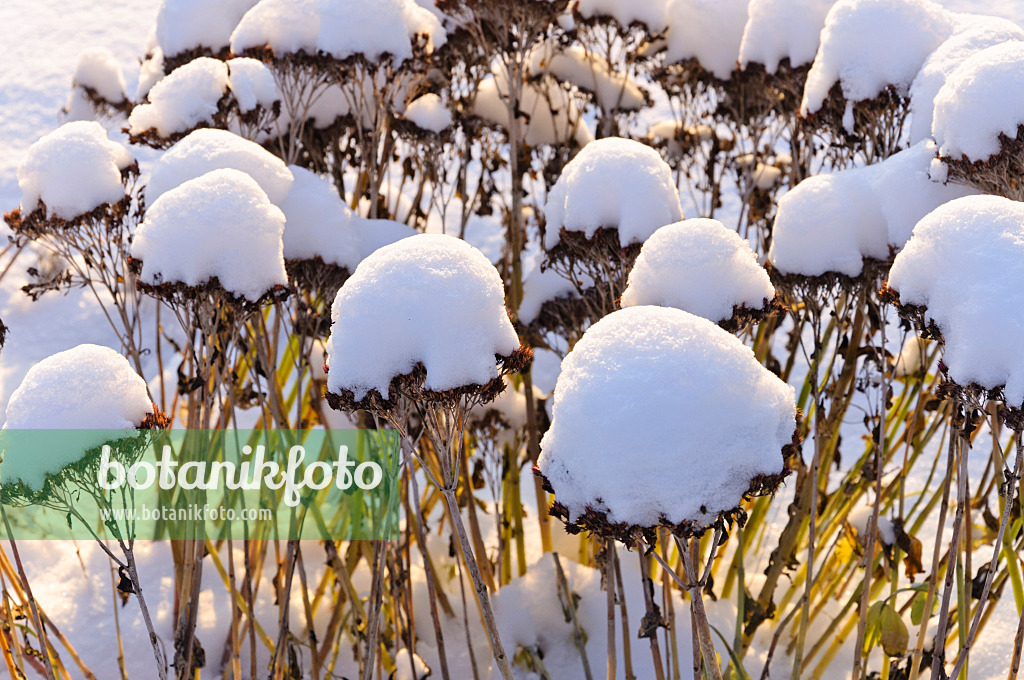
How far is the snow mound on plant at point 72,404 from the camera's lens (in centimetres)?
151

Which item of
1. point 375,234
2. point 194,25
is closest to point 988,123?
point 375,234

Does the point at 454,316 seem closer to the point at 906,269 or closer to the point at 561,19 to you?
the point at 906,269

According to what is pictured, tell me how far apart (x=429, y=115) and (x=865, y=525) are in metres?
2.08

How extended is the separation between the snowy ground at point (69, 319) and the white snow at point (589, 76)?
6.46ft

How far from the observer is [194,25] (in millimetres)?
3254

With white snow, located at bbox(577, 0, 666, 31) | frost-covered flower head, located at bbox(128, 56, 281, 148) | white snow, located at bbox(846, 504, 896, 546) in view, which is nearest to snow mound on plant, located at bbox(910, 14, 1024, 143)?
white snow, located at bbox(846, 504, 896, 546)

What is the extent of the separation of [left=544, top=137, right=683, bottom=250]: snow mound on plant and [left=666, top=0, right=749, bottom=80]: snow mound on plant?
5.13 feet

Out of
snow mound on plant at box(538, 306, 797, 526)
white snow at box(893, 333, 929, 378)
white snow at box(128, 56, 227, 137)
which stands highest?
white snow at box(128, 56, 227, 137)

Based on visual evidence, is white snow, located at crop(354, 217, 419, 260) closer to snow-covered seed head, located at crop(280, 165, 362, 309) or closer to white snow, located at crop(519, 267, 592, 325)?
snow-covered seed head, located at crop(280, 165, 362, 309)

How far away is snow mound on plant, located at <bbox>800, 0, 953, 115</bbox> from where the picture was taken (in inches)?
92.4

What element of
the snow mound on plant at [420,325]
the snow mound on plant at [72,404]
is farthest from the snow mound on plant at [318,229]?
the snow mound on plant at [420,325]

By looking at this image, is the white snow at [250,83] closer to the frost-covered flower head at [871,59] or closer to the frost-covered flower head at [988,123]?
the frost-covered flower head at [871,59]

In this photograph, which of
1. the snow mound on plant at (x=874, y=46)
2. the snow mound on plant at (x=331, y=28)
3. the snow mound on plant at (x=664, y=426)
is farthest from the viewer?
the snow mound on plant at (x=331, y=28)

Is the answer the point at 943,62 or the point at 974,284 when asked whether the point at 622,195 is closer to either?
the point at 974,284
